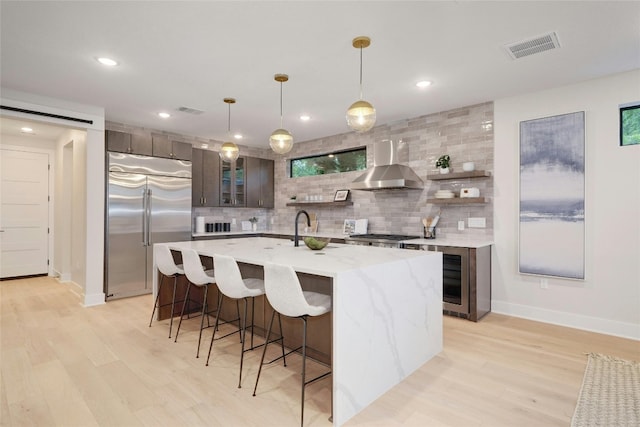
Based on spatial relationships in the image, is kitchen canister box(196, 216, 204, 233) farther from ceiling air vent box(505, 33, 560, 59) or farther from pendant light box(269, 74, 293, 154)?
ceiling air vent box(505, 33, 560, 59)

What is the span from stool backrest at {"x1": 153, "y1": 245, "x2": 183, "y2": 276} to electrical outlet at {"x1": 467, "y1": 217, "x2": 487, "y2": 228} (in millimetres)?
3561

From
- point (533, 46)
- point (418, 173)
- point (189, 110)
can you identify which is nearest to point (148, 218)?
point (189, 110)

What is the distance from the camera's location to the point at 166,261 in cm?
342

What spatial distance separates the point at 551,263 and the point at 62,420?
4.59 meters

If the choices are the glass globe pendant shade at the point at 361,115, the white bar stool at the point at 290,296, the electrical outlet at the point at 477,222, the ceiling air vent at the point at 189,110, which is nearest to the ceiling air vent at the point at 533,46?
the glass globe pendant shade at the point at 361,115

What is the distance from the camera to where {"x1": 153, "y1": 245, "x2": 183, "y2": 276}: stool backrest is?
3387 millimetres

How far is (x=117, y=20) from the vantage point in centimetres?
247

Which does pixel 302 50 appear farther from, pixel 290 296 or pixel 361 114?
pixel 290 296

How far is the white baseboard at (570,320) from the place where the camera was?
3.37 metres

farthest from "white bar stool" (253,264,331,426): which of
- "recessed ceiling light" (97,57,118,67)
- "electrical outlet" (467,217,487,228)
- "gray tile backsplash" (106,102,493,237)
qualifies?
"gray tile backsplash" (106,102,493,237)

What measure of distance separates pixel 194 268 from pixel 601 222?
13.5ft

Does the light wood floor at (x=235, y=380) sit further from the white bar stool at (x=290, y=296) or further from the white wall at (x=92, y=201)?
the white wall at (x=92, y=201)

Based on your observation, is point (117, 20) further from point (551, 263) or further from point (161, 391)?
point (551, 263)

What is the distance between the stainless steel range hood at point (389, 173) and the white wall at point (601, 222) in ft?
4.13
